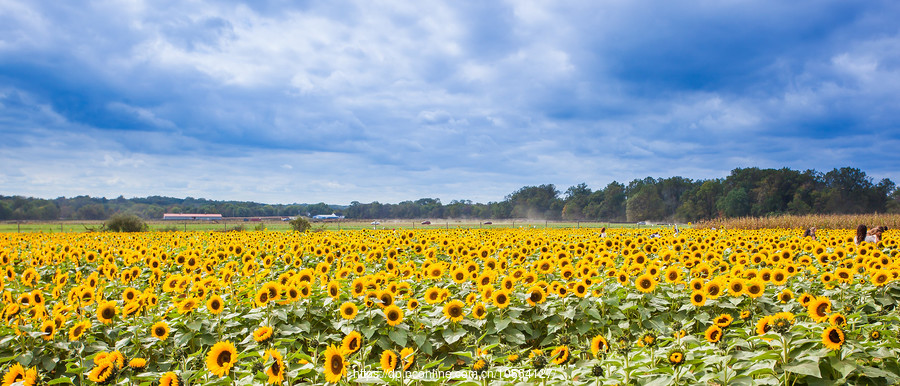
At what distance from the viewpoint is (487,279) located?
6594mm

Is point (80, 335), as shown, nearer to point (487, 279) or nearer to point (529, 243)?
point (487, 279)

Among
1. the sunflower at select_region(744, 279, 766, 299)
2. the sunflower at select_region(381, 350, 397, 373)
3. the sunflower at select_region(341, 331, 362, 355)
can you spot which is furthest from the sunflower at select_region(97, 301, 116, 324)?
the sunflower at select_region(744, 279, 766, 299)

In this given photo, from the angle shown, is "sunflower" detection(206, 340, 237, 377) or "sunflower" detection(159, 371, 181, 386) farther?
"sunflower" detection(206, 340, 237, 377)

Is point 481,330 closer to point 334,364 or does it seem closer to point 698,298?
point 698,298

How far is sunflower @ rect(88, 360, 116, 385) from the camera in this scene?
366cm

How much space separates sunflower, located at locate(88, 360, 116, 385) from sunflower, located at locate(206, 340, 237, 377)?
732 mm

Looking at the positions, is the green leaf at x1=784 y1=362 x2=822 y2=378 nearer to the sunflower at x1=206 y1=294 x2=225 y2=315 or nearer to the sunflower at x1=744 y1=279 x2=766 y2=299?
the sunflower at x1=744 y1=279 x2=766 y2=299

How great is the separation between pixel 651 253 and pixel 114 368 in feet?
29.4

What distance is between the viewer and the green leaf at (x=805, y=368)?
131 inches

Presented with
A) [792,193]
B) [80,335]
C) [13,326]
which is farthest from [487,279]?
[792,193]

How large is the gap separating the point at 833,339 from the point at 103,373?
17.1 feet

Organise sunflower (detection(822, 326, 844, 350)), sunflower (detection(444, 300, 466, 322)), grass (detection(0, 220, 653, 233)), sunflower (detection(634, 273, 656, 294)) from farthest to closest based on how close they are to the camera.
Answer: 1. grass (detection(0, 220, 653, 233))
2. sunflower (detection(634, 273, 656, 294))
3. sunflower (detection(444, 300, 466, 322))
4. sunflower (detection(822, 326, 844, 350))

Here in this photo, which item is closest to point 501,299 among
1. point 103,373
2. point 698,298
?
point 698,298

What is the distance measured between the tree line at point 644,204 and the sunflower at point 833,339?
65622 millimetres
